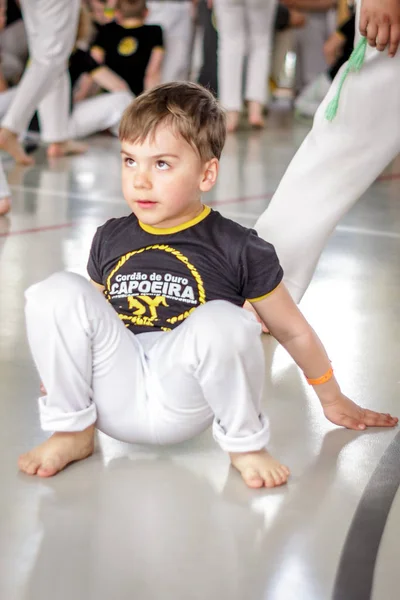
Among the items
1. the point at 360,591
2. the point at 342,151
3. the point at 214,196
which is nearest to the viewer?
the point at 360,591

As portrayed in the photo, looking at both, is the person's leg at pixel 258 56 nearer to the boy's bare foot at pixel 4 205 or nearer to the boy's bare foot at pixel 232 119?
the boy's bare foot at pixel 232 119

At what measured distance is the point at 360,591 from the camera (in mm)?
1096

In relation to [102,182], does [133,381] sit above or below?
above

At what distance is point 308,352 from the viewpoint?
147 centimetres

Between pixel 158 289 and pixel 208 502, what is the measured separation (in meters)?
0.32

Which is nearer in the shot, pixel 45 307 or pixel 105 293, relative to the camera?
pixel 45 307

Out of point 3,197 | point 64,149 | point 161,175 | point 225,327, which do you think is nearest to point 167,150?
point 161,175

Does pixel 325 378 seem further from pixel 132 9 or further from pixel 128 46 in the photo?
pixel 128 46

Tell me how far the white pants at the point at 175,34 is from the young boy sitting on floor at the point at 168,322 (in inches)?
195

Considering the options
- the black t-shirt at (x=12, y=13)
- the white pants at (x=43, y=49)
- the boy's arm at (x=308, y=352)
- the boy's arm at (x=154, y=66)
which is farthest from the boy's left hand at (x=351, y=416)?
the black t-shirt at (x=12, y=13)

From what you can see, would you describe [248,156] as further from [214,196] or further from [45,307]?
[45,307]

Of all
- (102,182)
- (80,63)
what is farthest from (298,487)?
(80,63)

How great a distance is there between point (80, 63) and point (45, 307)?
450cm

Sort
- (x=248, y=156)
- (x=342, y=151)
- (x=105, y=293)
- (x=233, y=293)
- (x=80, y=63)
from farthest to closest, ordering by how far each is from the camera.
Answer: (x=80, y=63)
(x=248, y=156)
(x=342, y=151)
(x=105, y=293)
(x=233, y=293)
